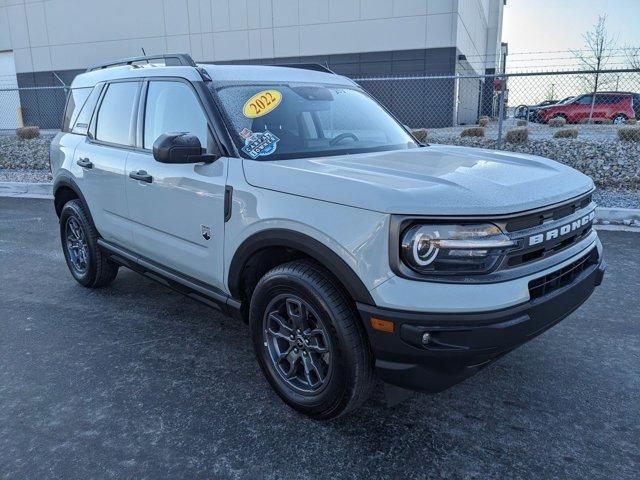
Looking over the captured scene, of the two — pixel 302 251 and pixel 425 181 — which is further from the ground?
pixel 425 181

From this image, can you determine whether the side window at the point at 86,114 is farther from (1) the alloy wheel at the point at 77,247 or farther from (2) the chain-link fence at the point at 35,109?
(2) the chain-link fence at the point at 35,109

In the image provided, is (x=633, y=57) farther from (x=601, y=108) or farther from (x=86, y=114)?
(x=86, y=114)

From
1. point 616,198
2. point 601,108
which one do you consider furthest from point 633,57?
point 616,198

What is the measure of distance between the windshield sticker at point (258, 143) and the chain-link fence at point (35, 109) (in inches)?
1150

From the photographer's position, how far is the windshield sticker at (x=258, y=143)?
126 inches

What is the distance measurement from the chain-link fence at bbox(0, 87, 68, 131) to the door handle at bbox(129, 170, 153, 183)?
28345mm

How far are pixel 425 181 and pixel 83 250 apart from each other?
3670 mm

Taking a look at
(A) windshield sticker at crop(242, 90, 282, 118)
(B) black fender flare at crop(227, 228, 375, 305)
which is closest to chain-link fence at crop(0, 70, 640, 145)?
(A) windshield sticker at crop(242, 90, 282, 118)

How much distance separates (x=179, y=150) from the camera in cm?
312

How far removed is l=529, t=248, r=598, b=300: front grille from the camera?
8.29 feet

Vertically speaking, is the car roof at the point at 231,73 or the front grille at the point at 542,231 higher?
the car roof at the point at 231,73

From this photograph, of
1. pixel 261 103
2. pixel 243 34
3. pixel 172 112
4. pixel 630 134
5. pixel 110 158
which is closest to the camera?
pixel 261 103

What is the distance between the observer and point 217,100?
3.37 meters

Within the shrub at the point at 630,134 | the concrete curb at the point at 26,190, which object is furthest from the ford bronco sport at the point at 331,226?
the shrub at the point at 630,134
